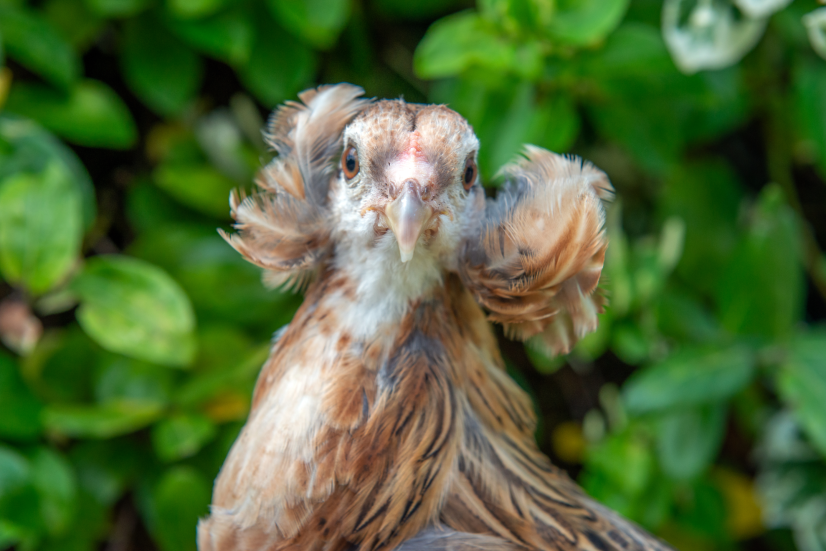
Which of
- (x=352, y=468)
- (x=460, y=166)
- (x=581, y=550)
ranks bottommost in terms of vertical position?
(x=581, y=550)

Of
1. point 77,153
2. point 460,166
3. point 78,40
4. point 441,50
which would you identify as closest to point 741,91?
point 441,50

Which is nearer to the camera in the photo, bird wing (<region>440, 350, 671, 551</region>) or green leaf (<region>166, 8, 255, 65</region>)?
bird wing (<region>440, 350, 671, 551</region>)

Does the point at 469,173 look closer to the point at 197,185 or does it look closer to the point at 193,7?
the point at 193,7

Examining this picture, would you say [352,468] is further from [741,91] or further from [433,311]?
[741,91]

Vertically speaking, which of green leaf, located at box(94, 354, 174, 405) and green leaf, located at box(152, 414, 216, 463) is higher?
green leaf, located at box(94, 354, 174, 405)

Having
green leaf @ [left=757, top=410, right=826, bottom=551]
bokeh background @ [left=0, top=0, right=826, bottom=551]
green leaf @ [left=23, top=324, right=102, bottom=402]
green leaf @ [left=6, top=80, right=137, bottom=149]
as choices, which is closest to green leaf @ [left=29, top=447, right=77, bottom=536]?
bokeh background @ [left=0, top=0, right=826, bottom=551]

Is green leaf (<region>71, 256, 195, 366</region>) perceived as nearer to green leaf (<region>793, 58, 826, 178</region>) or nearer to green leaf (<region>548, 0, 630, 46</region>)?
green leaf (<region>548, 0, 630, 46</region>)
